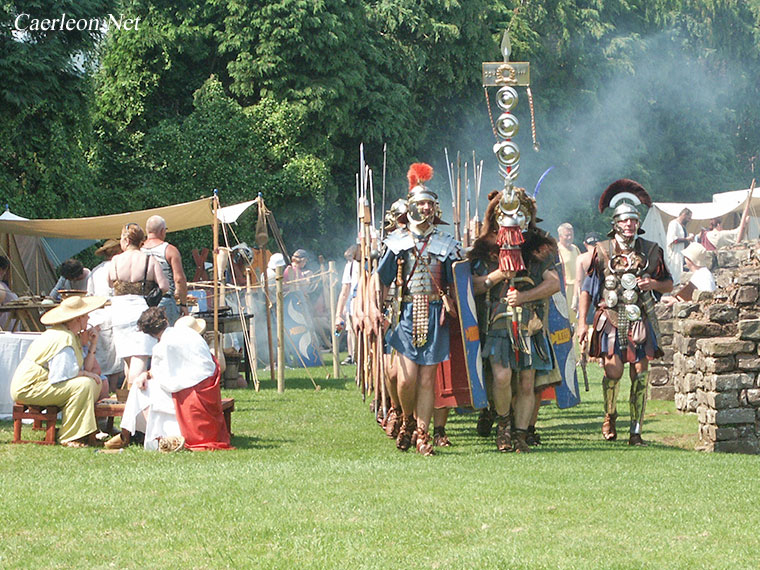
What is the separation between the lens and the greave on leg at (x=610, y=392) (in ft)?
30.8

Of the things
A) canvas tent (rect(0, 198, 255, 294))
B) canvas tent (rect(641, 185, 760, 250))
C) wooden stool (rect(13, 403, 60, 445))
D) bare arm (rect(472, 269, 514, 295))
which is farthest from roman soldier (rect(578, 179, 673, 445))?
canvas tent (rect(641, 185, 760, 250))

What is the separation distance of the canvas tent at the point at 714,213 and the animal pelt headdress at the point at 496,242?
14360 millimetres

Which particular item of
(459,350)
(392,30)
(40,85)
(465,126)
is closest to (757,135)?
(465,126)

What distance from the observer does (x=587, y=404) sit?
12141 mm

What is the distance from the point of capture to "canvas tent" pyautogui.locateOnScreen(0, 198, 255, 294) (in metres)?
14.7

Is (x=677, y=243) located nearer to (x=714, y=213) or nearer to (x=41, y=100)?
(x=714, y=213)

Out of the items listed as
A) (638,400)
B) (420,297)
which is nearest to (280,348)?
(420,297)

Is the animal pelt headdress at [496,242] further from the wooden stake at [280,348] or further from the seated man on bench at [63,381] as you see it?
the wooden stake at [280,348]

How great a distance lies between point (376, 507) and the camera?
20.7ft

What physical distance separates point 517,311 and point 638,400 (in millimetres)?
1435

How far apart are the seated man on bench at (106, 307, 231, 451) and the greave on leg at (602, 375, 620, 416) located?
9.92 feet

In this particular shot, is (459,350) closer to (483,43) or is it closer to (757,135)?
(483,43)

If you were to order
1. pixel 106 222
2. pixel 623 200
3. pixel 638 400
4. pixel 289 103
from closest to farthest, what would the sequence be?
pixel 638 400, pixel 623 200, pixel 106 222, pixel 289 103

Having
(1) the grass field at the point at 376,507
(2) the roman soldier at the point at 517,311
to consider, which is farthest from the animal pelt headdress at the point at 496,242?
(1) the grass field at the point at 376,507
